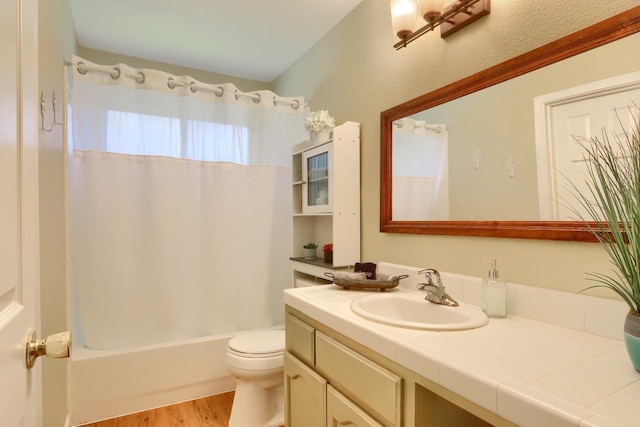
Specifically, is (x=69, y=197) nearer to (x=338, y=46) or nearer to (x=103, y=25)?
(x=103, y=25)

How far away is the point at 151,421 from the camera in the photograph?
2.02 metres

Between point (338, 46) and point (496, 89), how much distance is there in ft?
4.13

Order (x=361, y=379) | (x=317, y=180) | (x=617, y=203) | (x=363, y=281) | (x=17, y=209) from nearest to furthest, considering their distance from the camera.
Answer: (x=17, y=209), (x=617, y=203), (x=361, y=379), (x=363, y=281), (x=317, y=180)

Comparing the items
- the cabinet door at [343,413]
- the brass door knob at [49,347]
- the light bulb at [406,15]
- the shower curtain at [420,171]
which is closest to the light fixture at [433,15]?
the light bulb at [406,15]

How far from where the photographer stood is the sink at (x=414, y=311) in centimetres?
108

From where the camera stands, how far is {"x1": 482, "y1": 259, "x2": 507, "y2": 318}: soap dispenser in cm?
117

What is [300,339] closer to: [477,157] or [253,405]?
[253,405]

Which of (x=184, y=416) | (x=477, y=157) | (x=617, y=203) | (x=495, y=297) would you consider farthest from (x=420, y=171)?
(x=184, y=416)

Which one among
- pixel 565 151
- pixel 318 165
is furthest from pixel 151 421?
pixel 565 151

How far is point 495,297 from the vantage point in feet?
3.86

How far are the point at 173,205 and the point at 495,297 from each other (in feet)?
6.40

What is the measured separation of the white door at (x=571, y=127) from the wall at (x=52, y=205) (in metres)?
1.80

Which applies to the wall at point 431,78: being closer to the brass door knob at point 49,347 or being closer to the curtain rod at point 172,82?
the curtain rod at point 172,82

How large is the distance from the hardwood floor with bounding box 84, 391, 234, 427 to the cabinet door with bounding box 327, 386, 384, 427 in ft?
3.48
